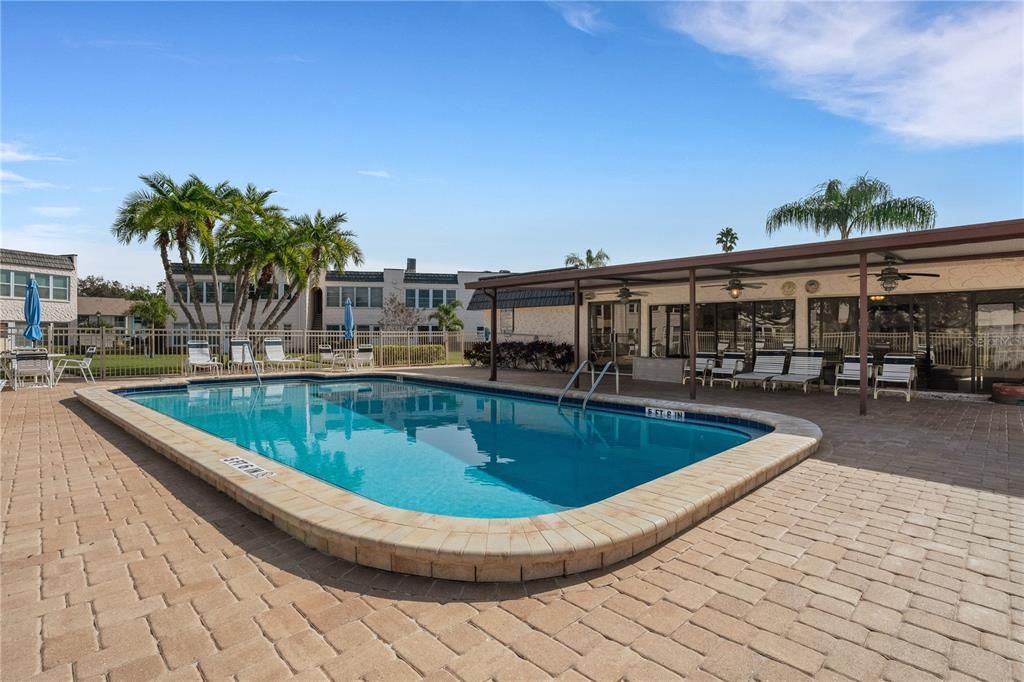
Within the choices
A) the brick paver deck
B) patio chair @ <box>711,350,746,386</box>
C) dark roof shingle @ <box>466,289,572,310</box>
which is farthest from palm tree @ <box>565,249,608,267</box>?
the brick paver deck

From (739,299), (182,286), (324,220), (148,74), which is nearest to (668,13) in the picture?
(739,299)

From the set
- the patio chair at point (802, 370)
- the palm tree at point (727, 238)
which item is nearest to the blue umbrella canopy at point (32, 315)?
the patio chair at point (802, 370)

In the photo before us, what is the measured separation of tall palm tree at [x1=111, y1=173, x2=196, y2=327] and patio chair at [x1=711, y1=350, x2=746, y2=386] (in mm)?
18371

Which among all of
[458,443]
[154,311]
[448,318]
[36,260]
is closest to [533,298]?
[458,443]

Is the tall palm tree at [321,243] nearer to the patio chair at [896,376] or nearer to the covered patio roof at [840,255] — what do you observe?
the covered patio roof at [840,255]

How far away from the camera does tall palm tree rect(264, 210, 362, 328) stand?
75.3ft

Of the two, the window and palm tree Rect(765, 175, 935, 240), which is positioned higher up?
palm tree Rect(765, 175, 935, 240)

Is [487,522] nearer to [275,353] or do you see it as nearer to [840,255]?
[840,255]

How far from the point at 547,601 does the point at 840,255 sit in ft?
28.1

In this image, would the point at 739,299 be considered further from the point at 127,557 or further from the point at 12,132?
the point at 12,132

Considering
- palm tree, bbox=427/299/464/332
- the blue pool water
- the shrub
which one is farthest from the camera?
palm tree, bbox=427/299/464/332

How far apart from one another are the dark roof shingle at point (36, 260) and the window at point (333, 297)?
45.1 feet

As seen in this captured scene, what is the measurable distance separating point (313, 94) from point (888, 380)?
13.3m

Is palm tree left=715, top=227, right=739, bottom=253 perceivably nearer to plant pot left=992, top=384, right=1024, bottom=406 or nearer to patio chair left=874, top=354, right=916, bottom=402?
patio chair left=874, top=354, right=916, bottom=402
